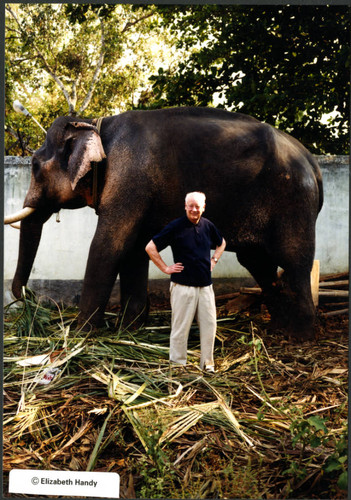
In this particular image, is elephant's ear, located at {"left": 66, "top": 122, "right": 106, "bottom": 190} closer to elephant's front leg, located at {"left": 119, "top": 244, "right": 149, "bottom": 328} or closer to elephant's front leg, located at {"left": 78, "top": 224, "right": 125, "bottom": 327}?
elephant's front leg, located at {"left": 78, "top": 224, "right": 125, "bottom": 327}

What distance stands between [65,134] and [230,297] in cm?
170

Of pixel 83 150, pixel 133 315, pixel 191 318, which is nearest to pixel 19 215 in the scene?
pixel 83 150

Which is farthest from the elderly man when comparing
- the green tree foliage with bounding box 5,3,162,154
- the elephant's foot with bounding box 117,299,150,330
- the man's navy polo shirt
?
the green tree foliage with bounding box 5,3,162,154

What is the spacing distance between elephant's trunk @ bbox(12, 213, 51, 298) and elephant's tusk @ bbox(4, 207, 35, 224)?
0.04m

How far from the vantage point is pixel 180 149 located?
3986 millimetres

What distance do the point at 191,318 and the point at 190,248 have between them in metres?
0.42

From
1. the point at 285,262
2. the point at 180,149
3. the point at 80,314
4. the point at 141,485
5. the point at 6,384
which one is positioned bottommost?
the point at 141,485

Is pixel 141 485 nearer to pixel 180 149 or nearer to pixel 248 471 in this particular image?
pixel 248 471

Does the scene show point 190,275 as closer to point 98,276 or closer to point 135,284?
point 98,276

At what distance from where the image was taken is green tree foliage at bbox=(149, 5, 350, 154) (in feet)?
11.4

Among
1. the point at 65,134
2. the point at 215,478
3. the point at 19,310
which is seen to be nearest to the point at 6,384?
the point at 19,310

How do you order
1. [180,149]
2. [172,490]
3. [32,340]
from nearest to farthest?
[172,490], [32,340], [180,149]

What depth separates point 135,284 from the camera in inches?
167

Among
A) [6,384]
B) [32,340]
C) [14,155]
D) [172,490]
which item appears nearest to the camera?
[172,490]
